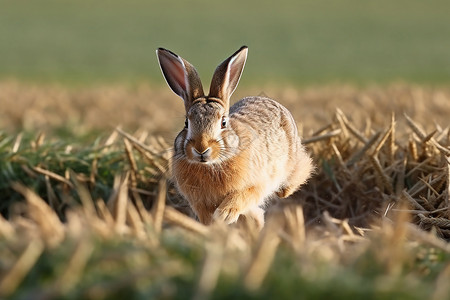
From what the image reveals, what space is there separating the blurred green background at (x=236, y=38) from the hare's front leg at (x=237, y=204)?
868 inches

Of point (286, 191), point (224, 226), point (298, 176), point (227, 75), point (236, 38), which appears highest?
point (227, 75)

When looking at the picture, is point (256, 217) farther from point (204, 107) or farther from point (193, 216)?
point (204, 107)

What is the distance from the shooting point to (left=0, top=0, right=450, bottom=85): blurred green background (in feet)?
116

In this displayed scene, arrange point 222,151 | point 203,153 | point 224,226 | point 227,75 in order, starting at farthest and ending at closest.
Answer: point 227,75
point 222,151
point 203,153
point 224,226

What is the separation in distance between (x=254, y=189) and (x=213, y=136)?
2.14 ft

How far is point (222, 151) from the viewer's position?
18.6 feet

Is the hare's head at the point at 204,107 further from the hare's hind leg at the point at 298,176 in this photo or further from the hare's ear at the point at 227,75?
the hare's hind leg at the point at 298,176

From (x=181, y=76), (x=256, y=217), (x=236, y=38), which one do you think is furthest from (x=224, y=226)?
(x=236, y=38)

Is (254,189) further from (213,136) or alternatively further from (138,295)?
(138,295)

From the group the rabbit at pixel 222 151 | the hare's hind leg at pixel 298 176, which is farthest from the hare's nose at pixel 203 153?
the hare's hind leg at pixel 298 176

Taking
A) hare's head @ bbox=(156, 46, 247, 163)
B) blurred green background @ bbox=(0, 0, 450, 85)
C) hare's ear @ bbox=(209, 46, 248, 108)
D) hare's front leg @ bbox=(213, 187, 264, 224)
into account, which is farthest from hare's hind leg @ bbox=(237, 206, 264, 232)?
blurred green background @ bbox=(0, 0, 450, 85)

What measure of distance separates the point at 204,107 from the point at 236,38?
1528 inches

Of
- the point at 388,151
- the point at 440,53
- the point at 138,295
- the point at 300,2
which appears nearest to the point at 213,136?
the point at 388,151

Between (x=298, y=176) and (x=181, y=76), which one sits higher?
(x=181, y=76)
